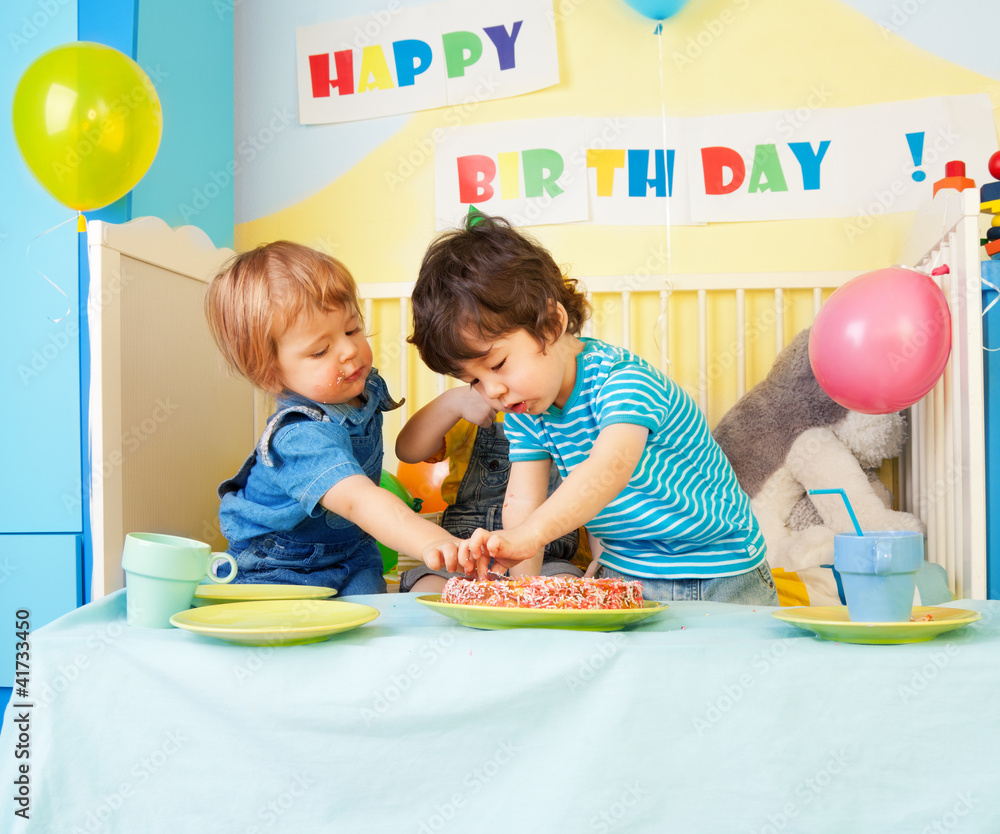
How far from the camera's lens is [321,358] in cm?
109

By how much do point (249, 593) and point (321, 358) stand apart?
0.36m

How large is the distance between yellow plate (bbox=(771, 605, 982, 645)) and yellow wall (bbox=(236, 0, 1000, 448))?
1.06 metres

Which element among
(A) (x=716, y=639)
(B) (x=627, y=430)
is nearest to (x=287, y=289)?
(B) (x=627, y=430)

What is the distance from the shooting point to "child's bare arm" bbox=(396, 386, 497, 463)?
1.28m

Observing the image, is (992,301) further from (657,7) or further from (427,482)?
(427,482)

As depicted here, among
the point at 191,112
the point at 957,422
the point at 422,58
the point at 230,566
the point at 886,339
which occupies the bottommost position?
the point at 230,566

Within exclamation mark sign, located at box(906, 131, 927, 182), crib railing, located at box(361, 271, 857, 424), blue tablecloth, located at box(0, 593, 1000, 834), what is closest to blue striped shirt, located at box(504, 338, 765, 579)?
blue tablecloth, located at box(0, 593, 1000, 834)

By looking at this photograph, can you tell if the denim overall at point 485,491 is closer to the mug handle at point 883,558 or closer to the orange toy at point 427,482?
the orange toy at point 427,482

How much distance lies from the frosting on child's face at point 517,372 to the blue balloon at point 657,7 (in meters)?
0.98

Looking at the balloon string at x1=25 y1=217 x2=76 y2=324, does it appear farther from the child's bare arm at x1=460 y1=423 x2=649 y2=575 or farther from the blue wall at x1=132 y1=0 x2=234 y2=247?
the child's bare arm at x1=460 y1=423 x2=649 y2=575

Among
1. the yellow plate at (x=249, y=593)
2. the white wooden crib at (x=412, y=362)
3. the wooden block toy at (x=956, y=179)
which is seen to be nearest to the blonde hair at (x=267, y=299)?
the white wooden crib at (x=412, y=362)

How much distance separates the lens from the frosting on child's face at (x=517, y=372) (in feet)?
3.10

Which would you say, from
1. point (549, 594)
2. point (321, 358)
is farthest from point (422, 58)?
point (549, 594)

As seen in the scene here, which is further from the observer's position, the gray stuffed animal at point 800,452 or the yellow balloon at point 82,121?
the gray stuffed animal at point 800,452
